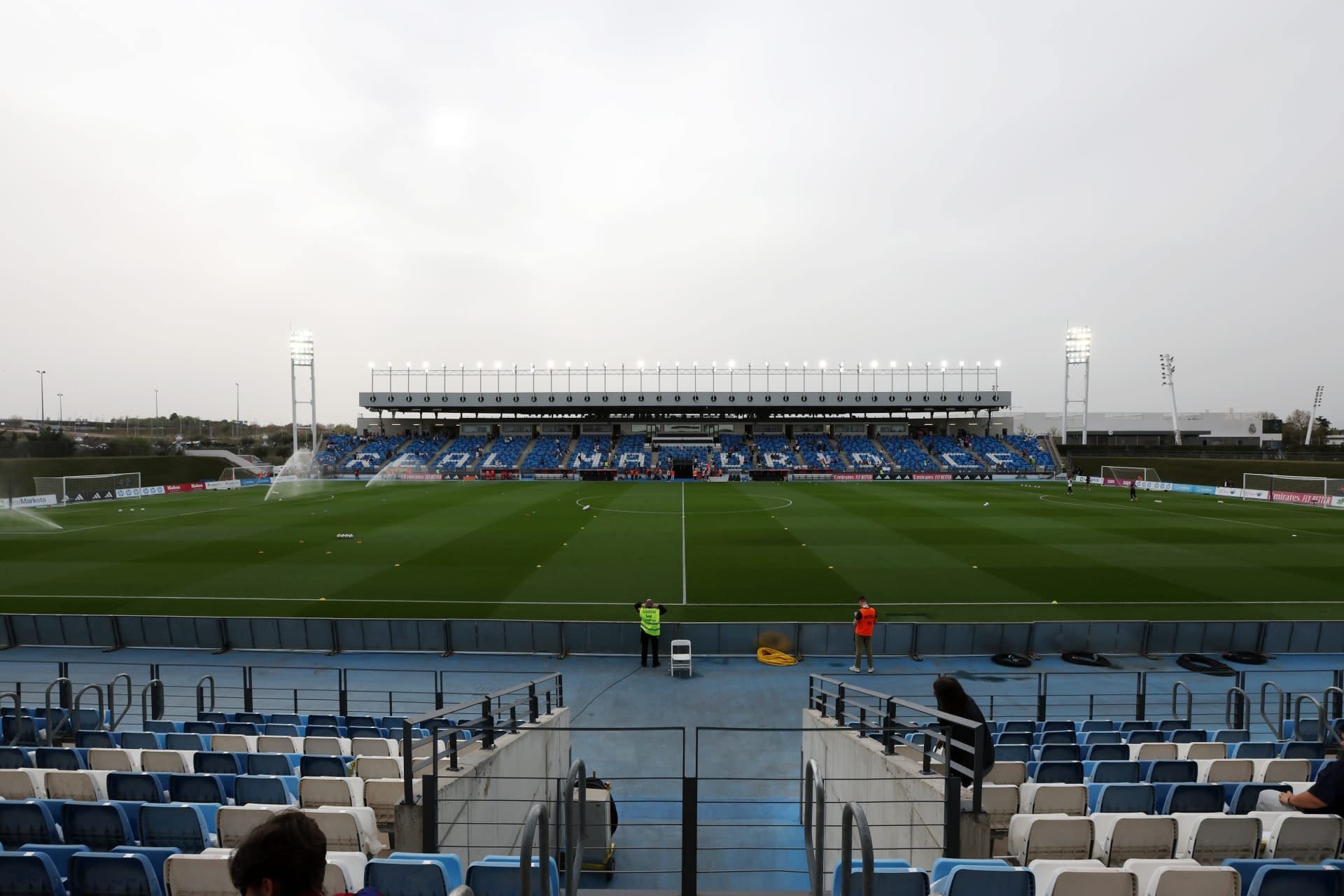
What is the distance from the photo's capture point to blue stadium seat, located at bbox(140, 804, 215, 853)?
5.41 m

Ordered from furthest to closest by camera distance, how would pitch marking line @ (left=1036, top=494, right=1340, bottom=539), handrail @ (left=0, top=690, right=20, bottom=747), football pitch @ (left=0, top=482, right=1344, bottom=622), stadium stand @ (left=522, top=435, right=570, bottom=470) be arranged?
1. stadium stand @ (left=522, top=435, right=570, bottom=470)
2. pitch marking line @ (left=1036, top=494, right=1340, bottom=539)
3. football pitch @ (left=0, top=482, right=1344, bottom=622)
4. handrail @ (left=0, top=690, right=20, bottom=747)

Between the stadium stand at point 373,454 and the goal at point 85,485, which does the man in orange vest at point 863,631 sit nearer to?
the goal at point 85,485

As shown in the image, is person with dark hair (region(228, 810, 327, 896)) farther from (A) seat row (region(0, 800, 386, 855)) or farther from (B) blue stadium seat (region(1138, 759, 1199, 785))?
(B) blue stadium seat (region(1138, 759, 1199, 785))

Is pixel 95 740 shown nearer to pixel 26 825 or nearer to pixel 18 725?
pixel 18 725

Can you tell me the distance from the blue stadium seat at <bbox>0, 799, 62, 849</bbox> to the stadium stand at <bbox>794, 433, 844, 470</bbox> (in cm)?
7898

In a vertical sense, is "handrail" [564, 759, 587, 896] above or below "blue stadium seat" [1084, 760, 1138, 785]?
above

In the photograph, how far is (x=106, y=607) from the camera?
2158 cm

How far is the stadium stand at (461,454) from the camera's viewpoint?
8512 cm

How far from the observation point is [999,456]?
85312 mm

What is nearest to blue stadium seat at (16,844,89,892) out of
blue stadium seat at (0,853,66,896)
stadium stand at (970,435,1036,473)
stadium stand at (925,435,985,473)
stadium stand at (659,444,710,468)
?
blue stadium seat at (0,853,66,896)

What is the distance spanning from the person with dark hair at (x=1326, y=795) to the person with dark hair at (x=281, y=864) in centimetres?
715

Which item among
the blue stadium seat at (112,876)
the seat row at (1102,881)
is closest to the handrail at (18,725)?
the blue stadium seat at (112,876)

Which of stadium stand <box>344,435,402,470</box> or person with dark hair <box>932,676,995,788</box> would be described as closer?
person with dark hair <box>932,676,995,788</box>

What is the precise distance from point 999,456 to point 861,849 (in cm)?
9133
